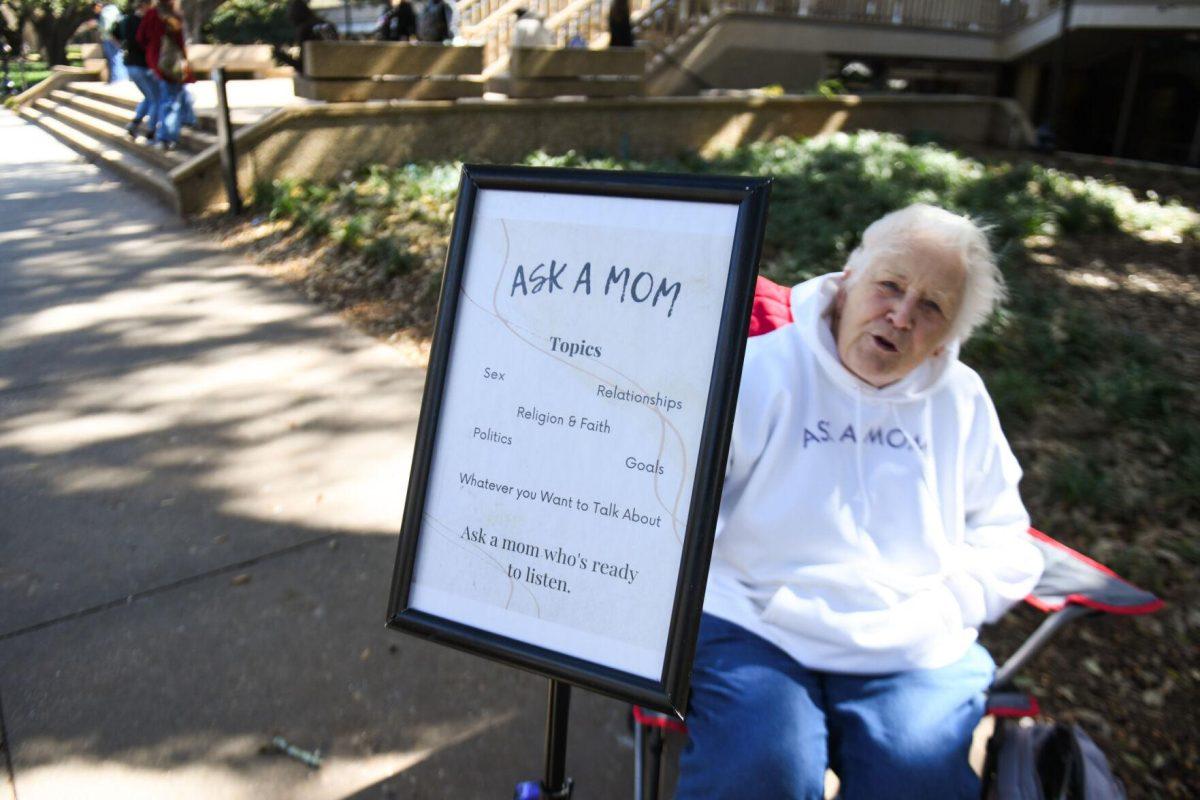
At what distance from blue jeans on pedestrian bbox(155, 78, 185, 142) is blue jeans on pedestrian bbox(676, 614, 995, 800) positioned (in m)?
10.3

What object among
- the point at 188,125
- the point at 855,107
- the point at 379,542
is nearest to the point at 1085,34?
the point at 855,107

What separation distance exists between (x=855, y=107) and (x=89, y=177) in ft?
33.3

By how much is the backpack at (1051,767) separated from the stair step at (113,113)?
9.47m

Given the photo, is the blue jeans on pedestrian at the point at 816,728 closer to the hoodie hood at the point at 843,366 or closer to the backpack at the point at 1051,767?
the backpack at the point at 1051,767

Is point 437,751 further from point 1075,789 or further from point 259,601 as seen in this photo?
point 1075,789

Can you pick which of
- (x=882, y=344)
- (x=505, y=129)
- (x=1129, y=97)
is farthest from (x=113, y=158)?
(x=1129, y=97)

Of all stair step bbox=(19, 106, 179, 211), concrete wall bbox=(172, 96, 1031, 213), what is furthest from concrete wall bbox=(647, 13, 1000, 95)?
stair step bbox=(19, 106, 179, 211)

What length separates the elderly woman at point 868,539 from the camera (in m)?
1.89

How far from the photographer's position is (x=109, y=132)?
482 inches

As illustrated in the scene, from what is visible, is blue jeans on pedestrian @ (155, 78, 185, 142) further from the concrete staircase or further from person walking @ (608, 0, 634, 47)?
person walking @ (608, 0, 634, 47)

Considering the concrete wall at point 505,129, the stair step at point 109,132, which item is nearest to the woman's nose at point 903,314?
the concrete wall at point 505,129

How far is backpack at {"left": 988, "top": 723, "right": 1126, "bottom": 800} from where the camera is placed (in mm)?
1837

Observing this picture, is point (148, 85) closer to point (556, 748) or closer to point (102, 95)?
point (102, 95)

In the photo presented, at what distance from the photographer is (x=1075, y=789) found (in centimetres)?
Result: 186
